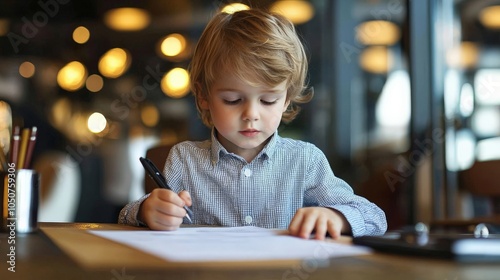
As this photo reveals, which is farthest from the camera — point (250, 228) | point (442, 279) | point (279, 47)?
point (279, 47)

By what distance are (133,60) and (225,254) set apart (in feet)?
9.93

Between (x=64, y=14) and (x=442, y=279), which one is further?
(x=64, y=14)

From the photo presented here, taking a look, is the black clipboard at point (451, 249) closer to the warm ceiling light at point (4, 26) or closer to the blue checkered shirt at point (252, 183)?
the blue checkered shirt at point (252, 183)

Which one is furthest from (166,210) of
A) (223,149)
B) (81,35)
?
(81,35)

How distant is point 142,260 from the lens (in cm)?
60

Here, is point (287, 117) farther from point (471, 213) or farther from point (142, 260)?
point (471, 213)

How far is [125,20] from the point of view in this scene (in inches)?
141

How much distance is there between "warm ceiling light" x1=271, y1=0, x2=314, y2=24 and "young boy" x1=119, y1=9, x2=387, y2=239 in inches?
87.8

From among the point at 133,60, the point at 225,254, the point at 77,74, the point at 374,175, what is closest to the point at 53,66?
the point at 77,74

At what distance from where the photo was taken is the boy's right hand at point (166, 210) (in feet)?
3.34

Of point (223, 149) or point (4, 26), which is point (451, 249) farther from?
point (4, 26)

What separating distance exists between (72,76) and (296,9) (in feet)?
3.94

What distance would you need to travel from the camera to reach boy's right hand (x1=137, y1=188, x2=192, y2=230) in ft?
3.34

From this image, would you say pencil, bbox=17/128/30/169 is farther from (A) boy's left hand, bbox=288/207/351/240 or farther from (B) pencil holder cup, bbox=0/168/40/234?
(A) boy's left hand, bbox=288/207/351/240
